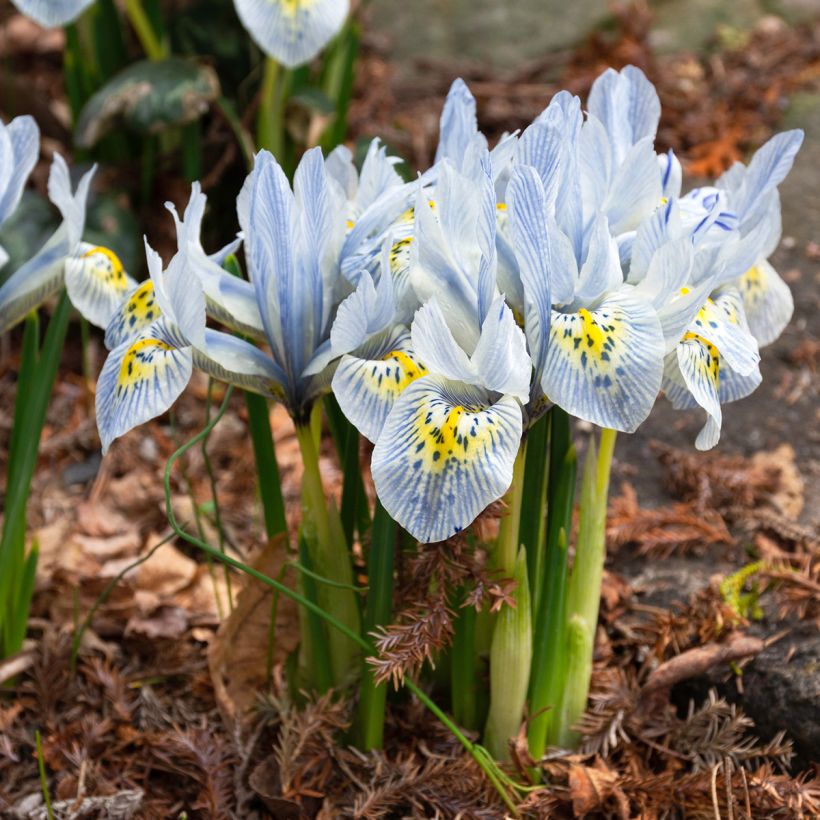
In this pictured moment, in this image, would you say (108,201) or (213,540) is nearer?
(213,540)

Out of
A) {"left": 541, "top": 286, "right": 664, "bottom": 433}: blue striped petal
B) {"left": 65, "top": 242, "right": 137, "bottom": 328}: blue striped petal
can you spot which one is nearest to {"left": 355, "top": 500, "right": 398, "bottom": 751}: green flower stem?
{"left": 541, "top": 286, "right": 664, "bottom": 433}: blue striped petal

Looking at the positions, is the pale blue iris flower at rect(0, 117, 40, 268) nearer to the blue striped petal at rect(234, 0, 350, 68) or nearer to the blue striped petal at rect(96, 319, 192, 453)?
the blue striped petal at rect(96, 319, 192, 453)

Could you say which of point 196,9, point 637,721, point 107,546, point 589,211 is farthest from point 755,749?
point 196,9

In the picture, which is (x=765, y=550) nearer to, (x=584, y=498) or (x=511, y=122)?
(x=584, y=498)

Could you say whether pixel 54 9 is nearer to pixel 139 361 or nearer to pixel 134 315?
pixel 134 315

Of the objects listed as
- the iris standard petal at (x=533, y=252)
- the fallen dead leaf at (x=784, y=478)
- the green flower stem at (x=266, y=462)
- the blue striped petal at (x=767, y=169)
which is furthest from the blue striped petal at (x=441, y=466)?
the fallen dead leaf at (x=784, y=478)

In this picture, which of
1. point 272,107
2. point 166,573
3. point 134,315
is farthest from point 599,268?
point 272,107
